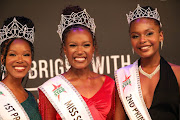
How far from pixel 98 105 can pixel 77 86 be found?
9.8 inches

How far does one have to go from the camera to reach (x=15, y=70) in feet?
8.72

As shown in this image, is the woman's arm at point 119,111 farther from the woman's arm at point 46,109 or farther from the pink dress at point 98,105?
the woman's arm at point 46,109

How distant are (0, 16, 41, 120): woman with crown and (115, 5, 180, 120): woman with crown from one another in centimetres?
78

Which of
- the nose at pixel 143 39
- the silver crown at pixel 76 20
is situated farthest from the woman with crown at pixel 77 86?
the nose at pixel 143 39

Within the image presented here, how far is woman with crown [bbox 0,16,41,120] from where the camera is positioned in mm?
2613

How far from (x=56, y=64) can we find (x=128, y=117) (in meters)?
1.70

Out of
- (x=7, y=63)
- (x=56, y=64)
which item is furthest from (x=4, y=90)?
(x=56, y=64)

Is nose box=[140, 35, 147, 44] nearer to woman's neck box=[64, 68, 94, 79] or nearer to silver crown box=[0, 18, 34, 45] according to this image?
woman's neck box=[64, 68, 94, 79]

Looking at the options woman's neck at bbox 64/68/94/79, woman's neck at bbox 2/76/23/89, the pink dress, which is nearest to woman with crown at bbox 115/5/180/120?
the pink dress

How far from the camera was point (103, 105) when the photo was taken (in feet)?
8.63

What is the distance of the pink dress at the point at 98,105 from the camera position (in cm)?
262

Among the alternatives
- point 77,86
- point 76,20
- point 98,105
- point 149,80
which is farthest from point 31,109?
point 149,80

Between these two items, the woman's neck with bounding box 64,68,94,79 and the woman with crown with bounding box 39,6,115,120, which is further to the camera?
the woman's neck with bounding box 64,68,94,79

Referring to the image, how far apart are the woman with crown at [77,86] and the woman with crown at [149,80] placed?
18cm
